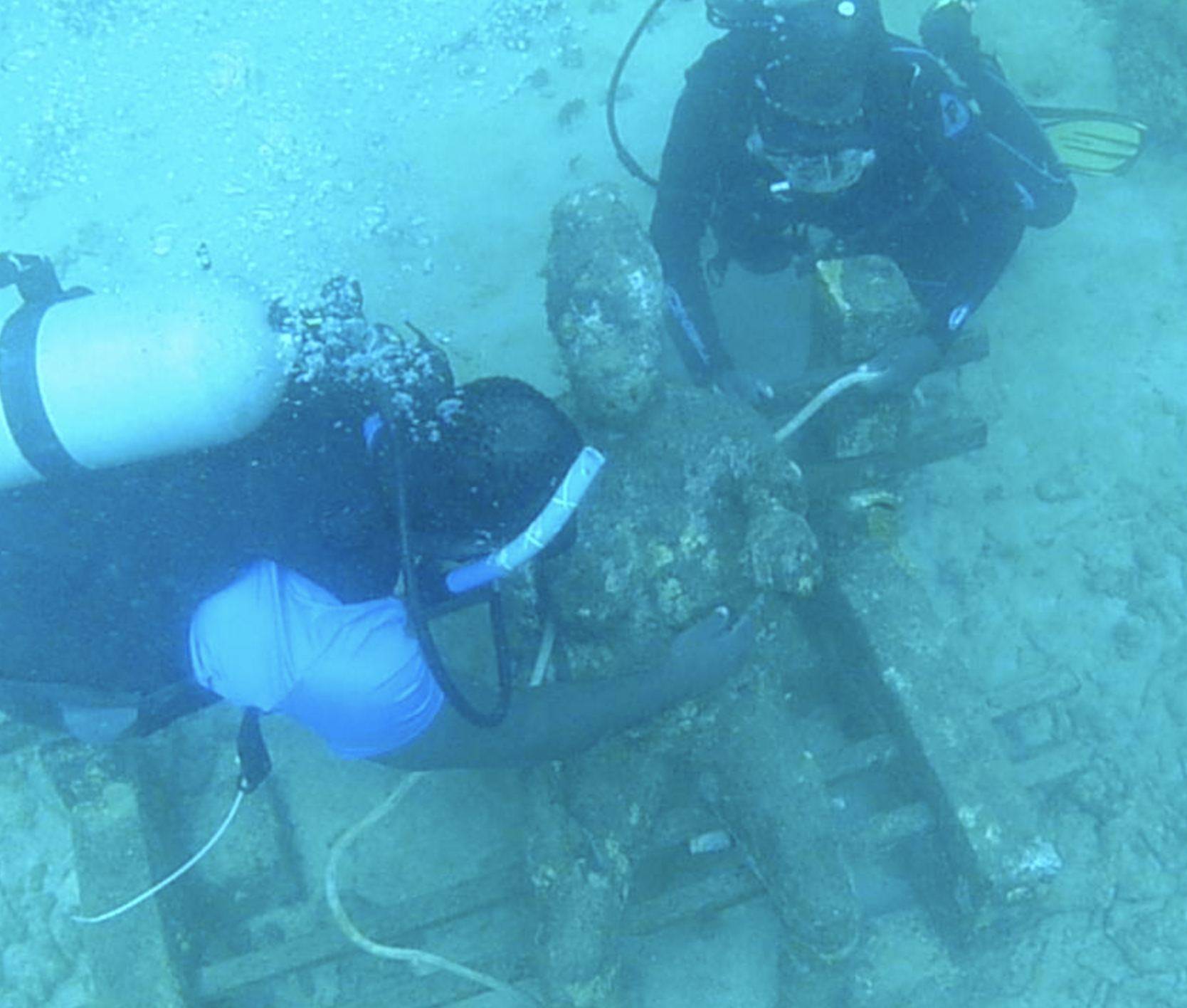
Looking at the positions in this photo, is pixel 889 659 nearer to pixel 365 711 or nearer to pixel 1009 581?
pixel 1009 581

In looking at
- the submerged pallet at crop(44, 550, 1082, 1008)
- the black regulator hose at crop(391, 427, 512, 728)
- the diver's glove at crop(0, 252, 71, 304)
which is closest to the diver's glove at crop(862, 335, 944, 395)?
the submerged pallet at crop(44, 550, 1082, 1008)

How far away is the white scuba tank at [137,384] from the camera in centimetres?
249

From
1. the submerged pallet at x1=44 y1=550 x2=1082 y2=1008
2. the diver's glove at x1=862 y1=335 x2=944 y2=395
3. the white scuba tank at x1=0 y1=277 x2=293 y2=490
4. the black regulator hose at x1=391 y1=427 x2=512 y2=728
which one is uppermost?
the white scuba tank at x1=0 y1=277 x2=293 y2=490

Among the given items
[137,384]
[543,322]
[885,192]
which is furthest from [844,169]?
[137,384]

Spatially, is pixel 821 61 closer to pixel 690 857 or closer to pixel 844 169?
pixel 844 169

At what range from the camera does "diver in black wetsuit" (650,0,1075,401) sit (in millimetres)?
3678

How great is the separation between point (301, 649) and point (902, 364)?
92.4 inches

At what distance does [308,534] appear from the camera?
7.86 feet

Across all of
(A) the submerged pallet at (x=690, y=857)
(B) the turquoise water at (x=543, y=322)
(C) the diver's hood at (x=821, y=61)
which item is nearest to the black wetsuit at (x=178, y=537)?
(A) the submerged pallet at (x=690, y=857)

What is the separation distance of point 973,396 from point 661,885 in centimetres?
243

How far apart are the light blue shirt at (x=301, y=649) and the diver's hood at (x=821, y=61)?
86.1 inches

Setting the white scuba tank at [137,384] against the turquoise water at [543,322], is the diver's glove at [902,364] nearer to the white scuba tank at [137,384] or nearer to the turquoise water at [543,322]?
the turquoise water at [543,322]

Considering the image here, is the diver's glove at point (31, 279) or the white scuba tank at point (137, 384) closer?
the white scuba tank at point (137, 384)

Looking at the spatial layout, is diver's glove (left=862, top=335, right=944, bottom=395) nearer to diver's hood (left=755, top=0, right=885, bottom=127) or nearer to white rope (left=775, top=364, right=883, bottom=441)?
white rope (left=775, top=364, right=883, bottom=441)
